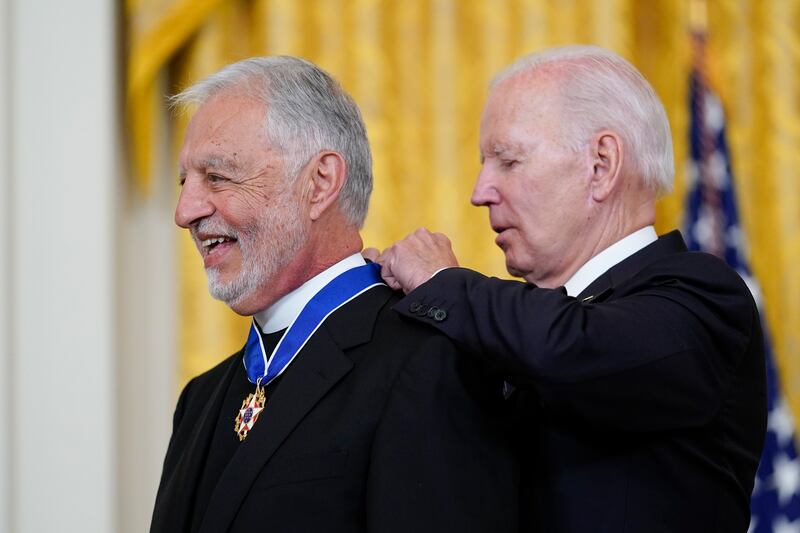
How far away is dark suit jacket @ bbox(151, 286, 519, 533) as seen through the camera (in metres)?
1.70

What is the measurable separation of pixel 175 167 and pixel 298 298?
2.27 meters

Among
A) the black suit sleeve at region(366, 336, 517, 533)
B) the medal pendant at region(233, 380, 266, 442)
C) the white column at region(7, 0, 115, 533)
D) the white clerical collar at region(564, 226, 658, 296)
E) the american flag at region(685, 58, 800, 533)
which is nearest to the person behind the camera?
the black suit sleeve at region(366, 336, 517, 533)

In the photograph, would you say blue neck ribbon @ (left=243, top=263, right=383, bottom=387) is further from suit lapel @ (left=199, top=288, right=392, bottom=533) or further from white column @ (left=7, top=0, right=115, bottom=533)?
white column @ (left=7, top=0, right=115, bottom=533)

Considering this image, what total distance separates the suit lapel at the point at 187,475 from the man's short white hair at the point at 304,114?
415 millimetres

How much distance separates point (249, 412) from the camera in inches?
76.5

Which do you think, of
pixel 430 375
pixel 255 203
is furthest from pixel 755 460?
pixel 255 203

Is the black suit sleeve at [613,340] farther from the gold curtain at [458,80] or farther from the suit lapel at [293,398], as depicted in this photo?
the gold curtain at [458,80]

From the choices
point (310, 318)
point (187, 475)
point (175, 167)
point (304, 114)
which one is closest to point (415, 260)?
point (310, 318)

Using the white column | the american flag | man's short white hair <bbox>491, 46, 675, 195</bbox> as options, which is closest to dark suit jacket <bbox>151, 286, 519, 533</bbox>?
man's short white hair <bbox>491, 46, 675, 195</bbox>

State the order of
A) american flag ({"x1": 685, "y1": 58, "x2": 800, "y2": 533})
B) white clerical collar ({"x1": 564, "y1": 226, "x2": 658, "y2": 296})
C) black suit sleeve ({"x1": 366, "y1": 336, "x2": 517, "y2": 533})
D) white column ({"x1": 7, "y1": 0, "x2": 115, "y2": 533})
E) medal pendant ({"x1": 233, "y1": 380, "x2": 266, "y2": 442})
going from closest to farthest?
1. black suit sleeve ({"x1": 366, "y1": 336, "x2": 517, "y2": 533})
2. medal pendant ({"x1": 233, "y1": 380, "x2": 266, "y2": 442})
3. white clerical collar ({"x1": 564, "y1": 226, "x2": 658, "y2": 296})
4. white column ({"x1": 7, "y1": 0, "x2": 115, "y2": 533})
5. american flag ({"x1": 685, "y1": 58, "x2": 800, "y2": 533})

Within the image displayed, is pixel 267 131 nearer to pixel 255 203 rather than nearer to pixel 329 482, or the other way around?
pixel 255 203

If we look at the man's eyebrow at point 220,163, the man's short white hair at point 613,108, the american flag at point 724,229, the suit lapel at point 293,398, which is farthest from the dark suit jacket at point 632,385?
the american flag at point 724,229

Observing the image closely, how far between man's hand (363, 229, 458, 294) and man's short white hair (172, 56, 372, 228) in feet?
0.29

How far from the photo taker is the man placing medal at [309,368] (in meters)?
1.72
